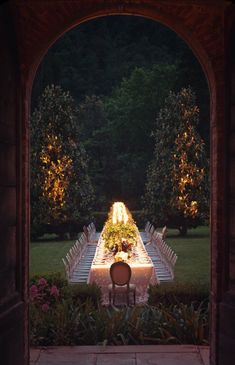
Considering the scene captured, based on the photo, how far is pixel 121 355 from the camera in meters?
7.39

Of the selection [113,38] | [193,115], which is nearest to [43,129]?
[193,115]

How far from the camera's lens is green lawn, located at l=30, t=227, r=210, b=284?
55.6 ft

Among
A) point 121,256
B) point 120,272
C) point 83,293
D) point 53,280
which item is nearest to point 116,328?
point 83,293

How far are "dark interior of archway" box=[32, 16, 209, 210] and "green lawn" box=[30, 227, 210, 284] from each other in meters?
11.3

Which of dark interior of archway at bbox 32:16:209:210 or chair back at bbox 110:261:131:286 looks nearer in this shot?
chair back at bbox 110:261:131:286

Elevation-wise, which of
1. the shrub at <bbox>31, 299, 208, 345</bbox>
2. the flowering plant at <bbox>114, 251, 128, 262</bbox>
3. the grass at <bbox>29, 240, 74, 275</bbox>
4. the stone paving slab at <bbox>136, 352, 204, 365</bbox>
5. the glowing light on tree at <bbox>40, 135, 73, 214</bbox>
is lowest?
the grass at <bbox>29, 240, 74, 275</bbox>

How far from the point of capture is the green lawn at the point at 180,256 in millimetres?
16936

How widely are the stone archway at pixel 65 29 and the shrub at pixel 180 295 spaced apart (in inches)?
105

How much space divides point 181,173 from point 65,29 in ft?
64.4

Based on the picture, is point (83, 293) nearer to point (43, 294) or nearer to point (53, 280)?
point (53, 280)

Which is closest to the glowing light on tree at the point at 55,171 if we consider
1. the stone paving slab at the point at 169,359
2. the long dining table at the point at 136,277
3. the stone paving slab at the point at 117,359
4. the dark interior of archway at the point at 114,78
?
the dark interior of archway at the point at 114,78

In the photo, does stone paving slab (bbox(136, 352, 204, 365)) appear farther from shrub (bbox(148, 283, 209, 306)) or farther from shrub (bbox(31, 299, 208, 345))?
shrub (bbox(148, 283, 209, 306))

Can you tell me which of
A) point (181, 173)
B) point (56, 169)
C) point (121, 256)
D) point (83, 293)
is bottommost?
point (83, 293)

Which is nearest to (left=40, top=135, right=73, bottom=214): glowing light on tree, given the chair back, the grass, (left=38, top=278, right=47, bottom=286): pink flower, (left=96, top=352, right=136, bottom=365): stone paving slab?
the grass
